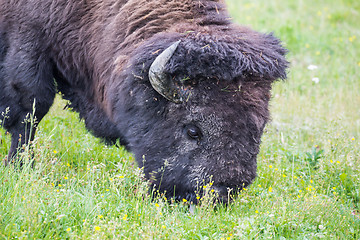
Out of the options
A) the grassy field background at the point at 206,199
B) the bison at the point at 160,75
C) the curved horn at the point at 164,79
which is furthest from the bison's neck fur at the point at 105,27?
the grassy field background at the point at 206,199

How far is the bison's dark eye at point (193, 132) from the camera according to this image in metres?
3.86

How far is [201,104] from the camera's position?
380cm

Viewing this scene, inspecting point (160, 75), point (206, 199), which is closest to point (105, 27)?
point (160, 75)

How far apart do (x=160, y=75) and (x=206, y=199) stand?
118 centimetres

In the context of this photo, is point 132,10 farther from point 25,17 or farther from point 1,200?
point 1,200

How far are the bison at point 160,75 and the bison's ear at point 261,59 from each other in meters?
0.01

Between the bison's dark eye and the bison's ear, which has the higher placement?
the bison's ear

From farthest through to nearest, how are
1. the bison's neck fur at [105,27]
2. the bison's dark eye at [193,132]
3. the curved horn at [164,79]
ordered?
the bison's neck fur at [105,27] → the bison's dark eye at [193,132] → the curved horn at [164,79]

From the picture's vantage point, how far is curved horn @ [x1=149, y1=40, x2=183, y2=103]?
11.9ft

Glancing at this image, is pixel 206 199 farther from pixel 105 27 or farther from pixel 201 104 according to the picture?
pixel 105 27

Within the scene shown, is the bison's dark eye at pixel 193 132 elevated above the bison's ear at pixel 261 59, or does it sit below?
below

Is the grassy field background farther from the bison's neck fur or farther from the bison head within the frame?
the bison's neck fur

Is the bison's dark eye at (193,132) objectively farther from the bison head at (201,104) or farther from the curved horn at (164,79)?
the curved horn at (164,79)

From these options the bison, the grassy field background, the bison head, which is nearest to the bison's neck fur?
the bison
